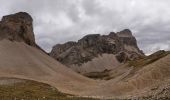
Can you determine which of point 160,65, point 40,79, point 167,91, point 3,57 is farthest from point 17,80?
point 167,91

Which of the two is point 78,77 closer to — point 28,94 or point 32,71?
point 32,71

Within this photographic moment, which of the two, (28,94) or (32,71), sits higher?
(32,71)

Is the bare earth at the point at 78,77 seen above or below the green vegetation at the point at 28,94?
above

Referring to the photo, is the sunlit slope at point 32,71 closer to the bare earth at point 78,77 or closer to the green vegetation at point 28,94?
the bare earth at point 78,77

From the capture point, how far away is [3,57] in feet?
631

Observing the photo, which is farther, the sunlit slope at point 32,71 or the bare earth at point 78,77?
the sunlit slope at point 32,71

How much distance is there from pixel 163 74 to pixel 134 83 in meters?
9.51

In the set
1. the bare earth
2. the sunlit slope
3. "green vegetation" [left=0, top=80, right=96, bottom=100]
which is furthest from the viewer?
the sunlit slope

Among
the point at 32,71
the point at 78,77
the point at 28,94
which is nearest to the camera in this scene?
the point at 28,94

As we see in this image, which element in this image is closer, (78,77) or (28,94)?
(28,94)

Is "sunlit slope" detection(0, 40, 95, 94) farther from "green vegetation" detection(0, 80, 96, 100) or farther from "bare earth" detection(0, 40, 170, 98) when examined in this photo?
"green vegetation" detection(0, 80, 96, 100)

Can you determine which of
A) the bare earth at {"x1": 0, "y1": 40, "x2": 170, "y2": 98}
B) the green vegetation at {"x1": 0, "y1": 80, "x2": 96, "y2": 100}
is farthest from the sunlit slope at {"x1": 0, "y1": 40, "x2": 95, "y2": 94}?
the green vegetation at {"x1": 0, "y1": 80, "x2": 96, "y2": 100}

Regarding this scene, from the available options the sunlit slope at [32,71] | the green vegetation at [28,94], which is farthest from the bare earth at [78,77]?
the green vegetation at [28,94]

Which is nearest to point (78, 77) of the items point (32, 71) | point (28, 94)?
point (32, 71)
